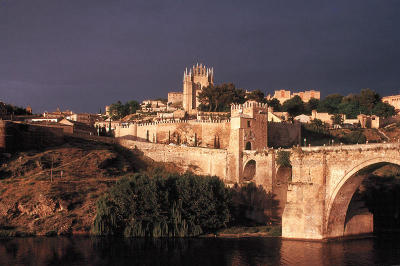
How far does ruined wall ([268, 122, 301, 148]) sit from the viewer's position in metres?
50.7

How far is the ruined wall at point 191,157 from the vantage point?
1702 inches

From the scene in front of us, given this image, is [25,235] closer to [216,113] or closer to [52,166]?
[52,166]

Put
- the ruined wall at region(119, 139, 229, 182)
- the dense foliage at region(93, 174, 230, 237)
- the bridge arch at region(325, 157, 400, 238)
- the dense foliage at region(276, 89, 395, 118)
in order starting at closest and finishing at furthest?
the bridge arch at region(325, 157, 400, 238) < the dense foliage at region(93, 174, 230, 237) < the ruined wall at region(119, 139, 229, 182) < the dense foliage at region(276, 89, 395, 118)

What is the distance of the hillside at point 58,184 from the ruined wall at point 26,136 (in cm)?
125

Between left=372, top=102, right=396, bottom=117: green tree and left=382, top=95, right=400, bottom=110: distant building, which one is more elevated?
left=382, top=95, right=400, bottom=110: distant building

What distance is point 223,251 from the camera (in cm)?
2916

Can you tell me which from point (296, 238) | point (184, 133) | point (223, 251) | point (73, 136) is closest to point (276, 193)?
point (296, 238)

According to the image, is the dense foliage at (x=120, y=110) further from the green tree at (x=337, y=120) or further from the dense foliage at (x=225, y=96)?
the green tree at (x=337, y=120)

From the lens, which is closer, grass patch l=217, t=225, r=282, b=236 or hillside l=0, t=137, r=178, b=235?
grass patch l=217, t=225, r=282, b=236

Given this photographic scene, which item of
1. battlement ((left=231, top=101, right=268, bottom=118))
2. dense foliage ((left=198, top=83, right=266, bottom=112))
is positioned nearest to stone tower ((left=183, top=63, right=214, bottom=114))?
dense foliage ((left=198, top=83, right=266, bottom=112))

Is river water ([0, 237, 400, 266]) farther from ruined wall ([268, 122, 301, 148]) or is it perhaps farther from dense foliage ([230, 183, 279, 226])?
ruined wall ([268, 122, 301, 148])

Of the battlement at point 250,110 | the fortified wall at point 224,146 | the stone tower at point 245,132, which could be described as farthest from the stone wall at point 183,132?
the battlement at point 250,110

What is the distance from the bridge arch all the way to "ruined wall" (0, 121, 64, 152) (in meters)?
27.6

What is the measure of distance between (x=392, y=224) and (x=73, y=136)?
103ft
